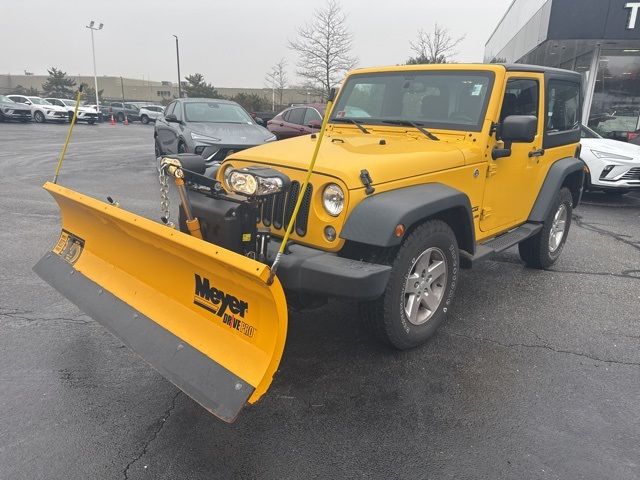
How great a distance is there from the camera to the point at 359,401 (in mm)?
2977

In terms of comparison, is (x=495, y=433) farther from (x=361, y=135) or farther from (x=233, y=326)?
(x=361, y=135)

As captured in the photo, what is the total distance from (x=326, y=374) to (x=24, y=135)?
2299 centimetres

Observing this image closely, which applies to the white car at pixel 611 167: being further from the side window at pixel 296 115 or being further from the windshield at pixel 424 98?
the side window at pixel 296 115

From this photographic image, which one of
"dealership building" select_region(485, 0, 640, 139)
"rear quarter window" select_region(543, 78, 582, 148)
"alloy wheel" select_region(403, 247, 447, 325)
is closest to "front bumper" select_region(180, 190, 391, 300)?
"alloy wheel" select_region(403, 247, 447, 325)

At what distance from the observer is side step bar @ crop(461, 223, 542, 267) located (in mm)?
3895

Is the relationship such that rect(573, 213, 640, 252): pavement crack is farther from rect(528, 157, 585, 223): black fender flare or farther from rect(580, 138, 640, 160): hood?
rect(528, 157, 585, 223): black fender flare

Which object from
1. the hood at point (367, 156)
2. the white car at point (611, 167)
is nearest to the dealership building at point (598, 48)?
the white car at point (611, 167)

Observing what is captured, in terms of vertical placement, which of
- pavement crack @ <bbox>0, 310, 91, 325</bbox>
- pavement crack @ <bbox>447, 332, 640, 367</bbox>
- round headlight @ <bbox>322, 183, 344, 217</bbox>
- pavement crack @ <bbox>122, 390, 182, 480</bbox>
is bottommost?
pavement crack @ <bbox>447, 332, 640, 367</bbox>

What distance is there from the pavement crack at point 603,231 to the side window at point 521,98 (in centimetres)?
331

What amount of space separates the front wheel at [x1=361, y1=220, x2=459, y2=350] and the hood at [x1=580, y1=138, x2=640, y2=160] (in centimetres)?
749

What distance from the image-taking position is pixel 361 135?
4238mm

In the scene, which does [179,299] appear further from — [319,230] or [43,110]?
[43,110]

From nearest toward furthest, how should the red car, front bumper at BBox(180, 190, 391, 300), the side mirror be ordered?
front bumper at BBox(180, 190, 391, 300), the side mirror, the red car

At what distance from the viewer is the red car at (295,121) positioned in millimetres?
12802
